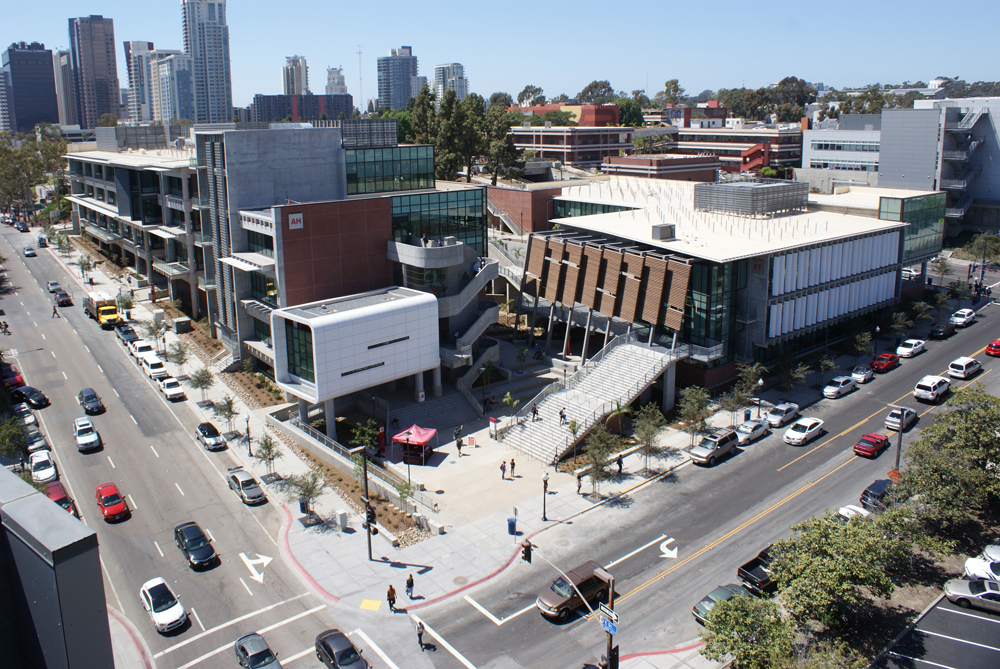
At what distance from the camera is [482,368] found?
2596 inches

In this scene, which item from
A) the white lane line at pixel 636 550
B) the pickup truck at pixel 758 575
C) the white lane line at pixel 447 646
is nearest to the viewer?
the white lane line at pixel 447 646

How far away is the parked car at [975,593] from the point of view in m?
35.4

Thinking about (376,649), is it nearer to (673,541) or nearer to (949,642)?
(673,541)

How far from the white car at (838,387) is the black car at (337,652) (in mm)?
44786

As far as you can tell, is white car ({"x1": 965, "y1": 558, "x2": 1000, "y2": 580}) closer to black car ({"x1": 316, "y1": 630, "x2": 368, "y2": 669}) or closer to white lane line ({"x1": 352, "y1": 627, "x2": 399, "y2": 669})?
white lane line ({"x1": 352, "y1": 627, "x2": 399, "y2": 669})

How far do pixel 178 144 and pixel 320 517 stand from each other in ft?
248

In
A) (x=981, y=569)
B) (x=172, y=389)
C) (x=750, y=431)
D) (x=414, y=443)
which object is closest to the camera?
(x=981, y=569)

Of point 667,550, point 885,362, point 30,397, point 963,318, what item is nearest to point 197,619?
point 667,550

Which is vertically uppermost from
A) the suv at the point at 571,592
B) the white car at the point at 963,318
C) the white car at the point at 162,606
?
the white car at the point at 963,318

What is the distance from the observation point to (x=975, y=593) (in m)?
35.8

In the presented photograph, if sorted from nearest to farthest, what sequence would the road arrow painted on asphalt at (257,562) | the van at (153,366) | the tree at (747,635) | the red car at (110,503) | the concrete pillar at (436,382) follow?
1. the tree at (747,635)
2. the road arrow painted on asphalt at (257,562)
3. the red car at (110,503)
4. the concrete pillar at (436,382)
5. the van at (153,366)

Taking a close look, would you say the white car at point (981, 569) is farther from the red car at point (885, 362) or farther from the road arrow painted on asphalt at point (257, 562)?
the road arrow painted on asphalt at point (257, 562)

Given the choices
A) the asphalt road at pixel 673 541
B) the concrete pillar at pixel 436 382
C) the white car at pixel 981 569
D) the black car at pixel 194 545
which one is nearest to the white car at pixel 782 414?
the asphalt road at pixel 673 541

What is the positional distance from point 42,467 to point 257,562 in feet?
63.2
